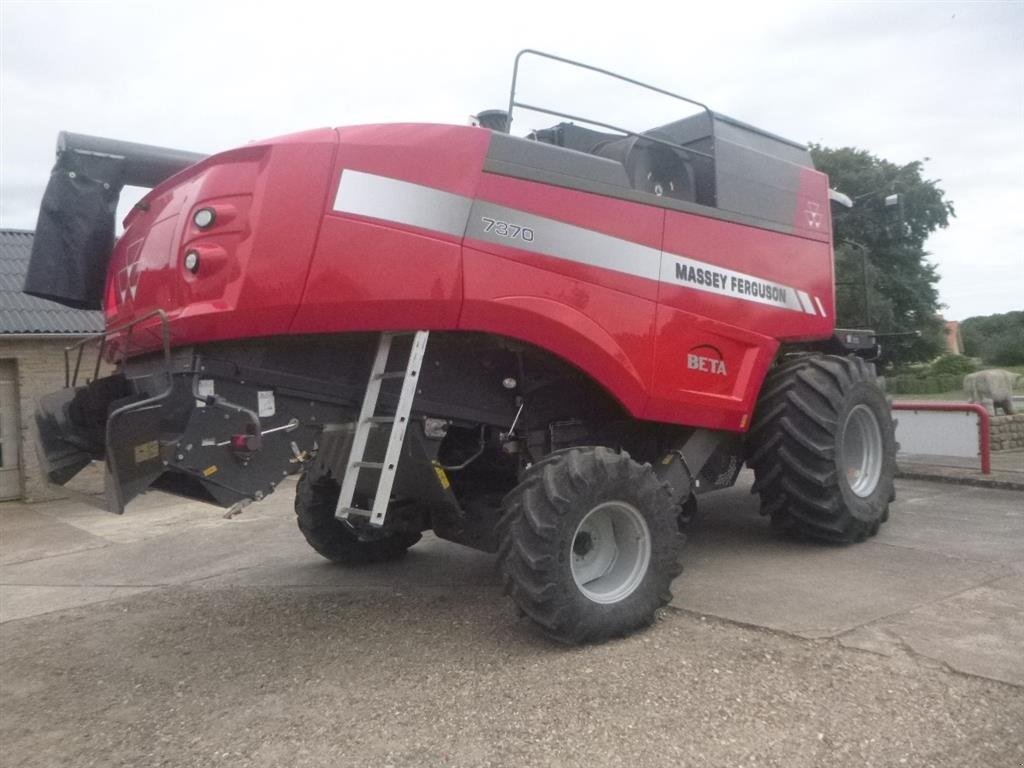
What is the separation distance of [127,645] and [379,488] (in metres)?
2.02

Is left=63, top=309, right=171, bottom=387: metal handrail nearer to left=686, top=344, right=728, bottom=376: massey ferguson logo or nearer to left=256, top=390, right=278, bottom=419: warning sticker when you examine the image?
left=256, top=390, right=278, bottom=419: warning sticker

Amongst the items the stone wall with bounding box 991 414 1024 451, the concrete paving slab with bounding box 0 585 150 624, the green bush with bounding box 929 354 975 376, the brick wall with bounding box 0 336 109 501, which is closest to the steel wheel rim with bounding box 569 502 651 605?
the concrete paving slab with bounding box 0 585 150 624

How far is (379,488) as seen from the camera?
175 inches

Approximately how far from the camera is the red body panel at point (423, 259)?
13.8 feet

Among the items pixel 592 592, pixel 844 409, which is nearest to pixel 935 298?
pixel 844 409

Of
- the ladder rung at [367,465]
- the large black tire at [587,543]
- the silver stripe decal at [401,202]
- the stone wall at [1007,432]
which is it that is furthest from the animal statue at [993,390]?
the ladder rung at [367,465]

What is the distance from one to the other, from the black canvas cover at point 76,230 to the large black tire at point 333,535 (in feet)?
5.95

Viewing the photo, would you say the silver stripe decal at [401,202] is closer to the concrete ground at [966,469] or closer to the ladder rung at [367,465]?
the ladder rung at [367,465]

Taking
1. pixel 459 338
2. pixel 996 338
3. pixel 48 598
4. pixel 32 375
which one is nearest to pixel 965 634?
pixel 459 338

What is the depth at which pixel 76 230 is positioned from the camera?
5.03m

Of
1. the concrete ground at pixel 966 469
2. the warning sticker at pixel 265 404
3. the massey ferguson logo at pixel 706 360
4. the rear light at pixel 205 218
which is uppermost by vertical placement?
the rear light at pixel 205 218

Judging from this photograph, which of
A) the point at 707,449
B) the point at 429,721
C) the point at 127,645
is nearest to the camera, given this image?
the point at 429,721

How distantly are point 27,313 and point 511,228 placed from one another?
10.3 metres

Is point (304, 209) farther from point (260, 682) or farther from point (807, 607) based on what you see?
point (807, 607)
